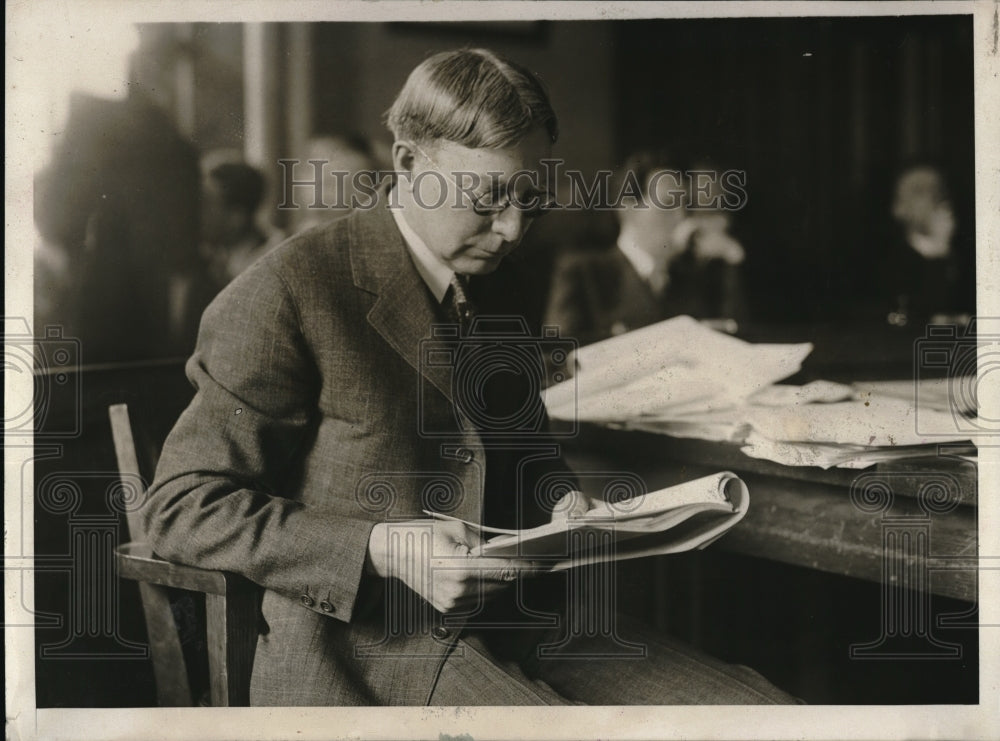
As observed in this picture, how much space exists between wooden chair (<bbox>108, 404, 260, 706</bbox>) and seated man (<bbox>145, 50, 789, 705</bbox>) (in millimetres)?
25

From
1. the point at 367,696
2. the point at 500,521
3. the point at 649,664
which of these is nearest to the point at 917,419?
the point at 649,664

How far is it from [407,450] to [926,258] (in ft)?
2.71

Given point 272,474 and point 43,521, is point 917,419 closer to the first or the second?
point 272,474

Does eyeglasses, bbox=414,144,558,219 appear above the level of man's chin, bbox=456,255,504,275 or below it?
above

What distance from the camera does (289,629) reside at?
118 cm

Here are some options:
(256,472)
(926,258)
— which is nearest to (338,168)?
(256,472)

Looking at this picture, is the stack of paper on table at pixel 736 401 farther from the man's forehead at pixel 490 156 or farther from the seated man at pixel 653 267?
the man's forehead at pixel 490 156

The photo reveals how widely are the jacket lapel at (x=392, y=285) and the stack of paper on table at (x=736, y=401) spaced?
0.69 feet

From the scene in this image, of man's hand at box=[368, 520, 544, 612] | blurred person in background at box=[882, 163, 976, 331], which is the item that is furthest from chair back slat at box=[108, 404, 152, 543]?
blurred person in background at box=[882, 163, 976, 331]

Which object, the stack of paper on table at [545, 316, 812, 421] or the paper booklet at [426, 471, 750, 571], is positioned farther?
the stack of paper on table at [545, 316, 812, 421]

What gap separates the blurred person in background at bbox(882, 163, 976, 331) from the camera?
130 centimetres

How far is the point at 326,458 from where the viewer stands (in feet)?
3.92

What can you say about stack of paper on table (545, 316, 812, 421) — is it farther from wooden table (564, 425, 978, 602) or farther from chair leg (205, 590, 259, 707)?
chair leg (205, 590, 259, 707)

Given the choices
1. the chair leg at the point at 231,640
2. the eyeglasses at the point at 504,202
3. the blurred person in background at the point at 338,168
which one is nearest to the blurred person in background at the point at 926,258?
the eyeglasses at the point at 504,202
